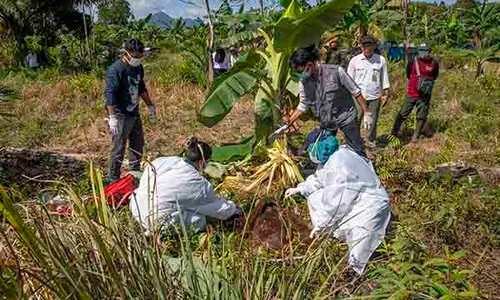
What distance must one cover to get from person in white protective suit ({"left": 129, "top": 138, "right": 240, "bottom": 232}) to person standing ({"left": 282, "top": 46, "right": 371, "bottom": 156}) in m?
1.46

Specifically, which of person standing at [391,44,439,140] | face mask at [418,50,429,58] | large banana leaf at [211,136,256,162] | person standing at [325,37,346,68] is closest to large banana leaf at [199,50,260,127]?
large banana leaf at [211,136,256,162]

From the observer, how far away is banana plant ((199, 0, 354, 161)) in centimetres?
535

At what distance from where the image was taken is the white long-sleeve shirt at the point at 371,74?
22.8ft

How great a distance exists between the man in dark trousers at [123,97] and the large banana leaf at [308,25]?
147 cm

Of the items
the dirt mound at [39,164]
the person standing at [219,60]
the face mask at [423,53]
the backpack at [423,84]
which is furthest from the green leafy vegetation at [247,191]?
the face mask at [423,53]

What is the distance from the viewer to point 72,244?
186 cm

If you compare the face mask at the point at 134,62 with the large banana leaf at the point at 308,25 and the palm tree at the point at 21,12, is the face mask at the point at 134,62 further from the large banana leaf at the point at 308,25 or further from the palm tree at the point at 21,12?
the palm tree at the point at 21,12

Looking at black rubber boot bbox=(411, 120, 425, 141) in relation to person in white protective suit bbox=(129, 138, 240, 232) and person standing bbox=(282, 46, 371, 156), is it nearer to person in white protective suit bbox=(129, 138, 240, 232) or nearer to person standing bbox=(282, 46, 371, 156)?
person standing bbox=(282, 46, 371, 156)

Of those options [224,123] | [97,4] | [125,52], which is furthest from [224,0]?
[97,4]

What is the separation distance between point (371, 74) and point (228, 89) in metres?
2.16

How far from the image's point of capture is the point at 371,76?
22.9ft

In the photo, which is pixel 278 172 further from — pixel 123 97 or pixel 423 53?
pixel 423 53

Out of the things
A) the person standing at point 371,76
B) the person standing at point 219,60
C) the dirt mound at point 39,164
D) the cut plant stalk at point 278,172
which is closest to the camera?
the cut plant stalk at point 278,172

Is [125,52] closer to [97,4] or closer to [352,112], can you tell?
[352,112]
